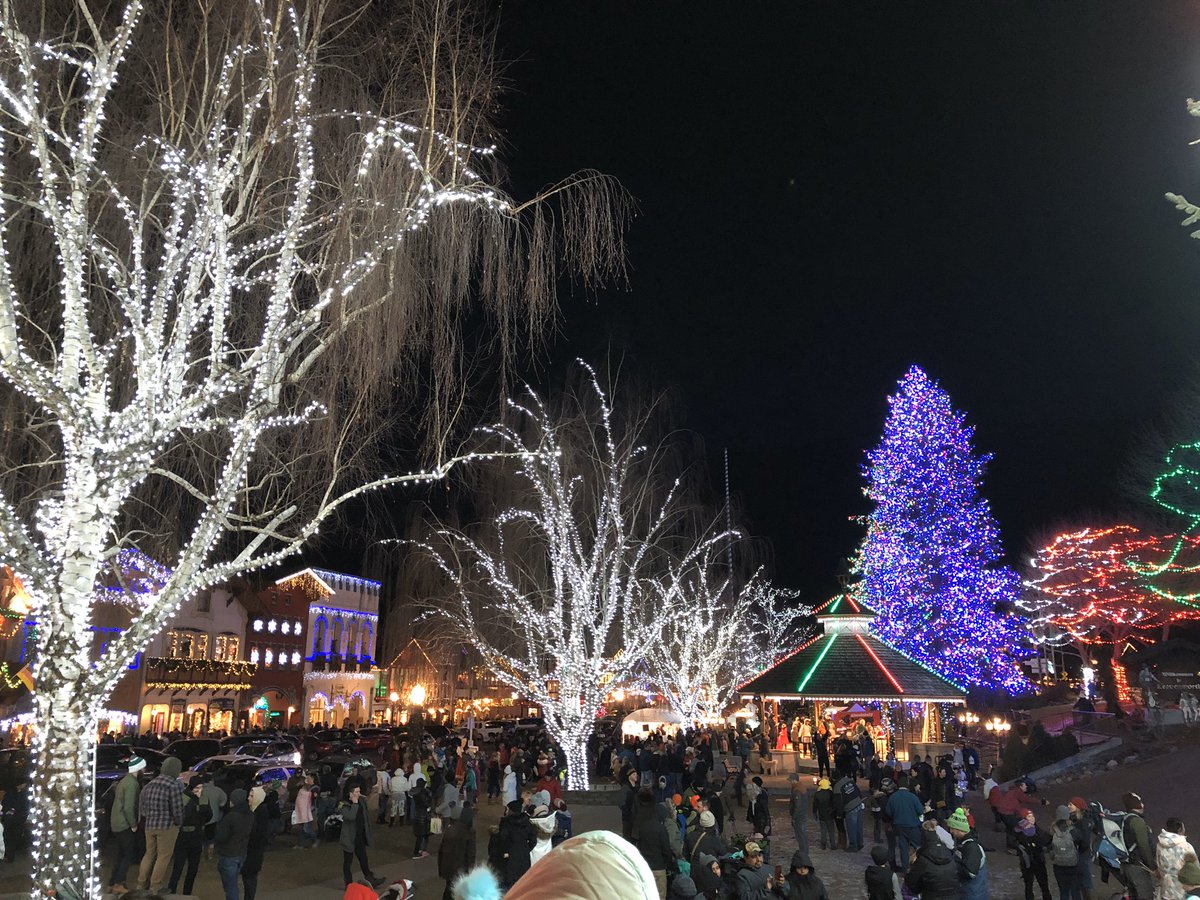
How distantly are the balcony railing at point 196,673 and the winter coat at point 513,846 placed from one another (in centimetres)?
4156

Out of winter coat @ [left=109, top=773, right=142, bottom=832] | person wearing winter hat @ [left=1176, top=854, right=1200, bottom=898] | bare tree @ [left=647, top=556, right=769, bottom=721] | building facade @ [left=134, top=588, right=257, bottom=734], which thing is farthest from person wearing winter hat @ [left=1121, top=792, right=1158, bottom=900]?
building facade @ [left=134, top=588, right=257, bottom=734]

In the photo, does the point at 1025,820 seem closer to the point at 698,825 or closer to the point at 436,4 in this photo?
the point at 698,825

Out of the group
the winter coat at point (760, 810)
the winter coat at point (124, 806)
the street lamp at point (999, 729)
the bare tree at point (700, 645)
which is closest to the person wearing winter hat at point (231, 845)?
the winter coat at point (124, 806)

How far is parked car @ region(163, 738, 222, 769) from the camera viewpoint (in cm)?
2866

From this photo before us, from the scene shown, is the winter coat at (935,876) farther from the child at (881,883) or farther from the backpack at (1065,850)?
the backpack at (1065,850)

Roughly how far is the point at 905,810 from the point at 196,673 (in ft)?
144

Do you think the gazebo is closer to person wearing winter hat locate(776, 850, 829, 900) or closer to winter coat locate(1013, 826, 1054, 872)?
winter coat locate(1013, 826, 1054, 872)

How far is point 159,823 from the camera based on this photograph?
11102 mm

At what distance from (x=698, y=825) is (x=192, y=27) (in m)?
10.4

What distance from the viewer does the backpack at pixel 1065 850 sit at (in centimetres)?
1044

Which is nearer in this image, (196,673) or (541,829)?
(541,829)

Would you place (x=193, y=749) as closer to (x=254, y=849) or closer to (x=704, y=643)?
(x=704, y=643)

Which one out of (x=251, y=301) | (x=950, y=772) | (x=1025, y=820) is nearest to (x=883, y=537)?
(x=950, y=772)

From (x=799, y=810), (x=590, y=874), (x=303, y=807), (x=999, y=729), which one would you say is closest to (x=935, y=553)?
(x=999, y=729)
